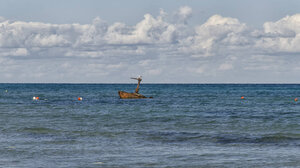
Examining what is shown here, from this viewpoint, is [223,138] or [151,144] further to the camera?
[223,138]

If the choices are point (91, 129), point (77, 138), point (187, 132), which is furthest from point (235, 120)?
point (77, 138)

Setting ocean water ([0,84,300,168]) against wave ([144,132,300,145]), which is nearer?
ocean water ([0,84,300,168])

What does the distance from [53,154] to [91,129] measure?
11.3 m

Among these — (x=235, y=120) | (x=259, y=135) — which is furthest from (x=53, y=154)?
(x=235, y=120)

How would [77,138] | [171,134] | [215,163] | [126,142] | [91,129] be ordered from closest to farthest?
[215,163] < [126,142] < [77,138] < [171,134] < [91,129]

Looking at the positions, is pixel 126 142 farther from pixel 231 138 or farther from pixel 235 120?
pixel 235 120

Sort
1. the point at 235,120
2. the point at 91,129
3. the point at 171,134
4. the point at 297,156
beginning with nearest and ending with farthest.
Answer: the point at 297,156, the point at 171,134, the point at 91,129, the point at 235,120

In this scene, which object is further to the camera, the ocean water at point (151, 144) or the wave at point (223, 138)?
the wave at point (223, 138)

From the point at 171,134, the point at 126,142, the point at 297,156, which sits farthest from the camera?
the point at 171,134

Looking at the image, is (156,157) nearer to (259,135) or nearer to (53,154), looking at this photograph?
(53,154)

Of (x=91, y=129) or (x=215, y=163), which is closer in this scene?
(x=215, y=163)

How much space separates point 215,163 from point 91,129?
51.3 feet

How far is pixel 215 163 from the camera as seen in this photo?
18.7 m

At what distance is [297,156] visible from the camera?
66.3ft
